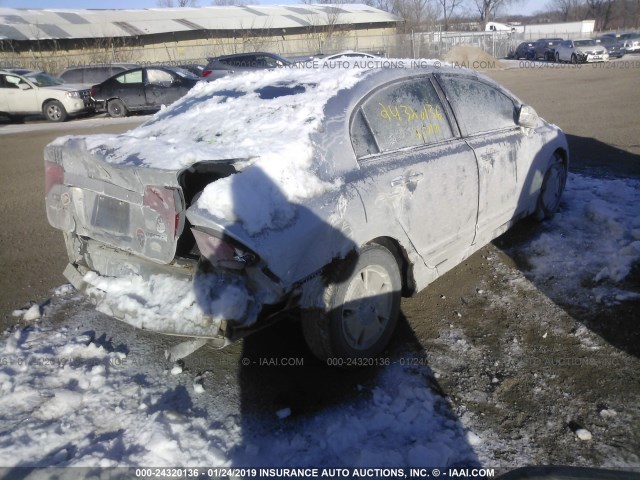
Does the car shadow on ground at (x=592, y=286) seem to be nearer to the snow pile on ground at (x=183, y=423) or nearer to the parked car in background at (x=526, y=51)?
the snow pile on ground at (x=183, y=423)

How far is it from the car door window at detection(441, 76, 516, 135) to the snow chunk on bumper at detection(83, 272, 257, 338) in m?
2.32

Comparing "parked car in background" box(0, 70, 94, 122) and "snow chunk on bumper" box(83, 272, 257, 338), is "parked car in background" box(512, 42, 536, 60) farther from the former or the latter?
"snow chunk on bumper" box(83, 272, 257, 338)

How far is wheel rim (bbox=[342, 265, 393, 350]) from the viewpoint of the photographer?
295 centimetres

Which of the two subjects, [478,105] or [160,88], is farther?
[160,88]

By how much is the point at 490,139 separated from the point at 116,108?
14773 mm

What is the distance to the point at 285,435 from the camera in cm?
261

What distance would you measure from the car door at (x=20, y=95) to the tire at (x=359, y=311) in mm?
16465

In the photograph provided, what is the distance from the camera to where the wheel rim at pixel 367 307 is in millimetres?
2945

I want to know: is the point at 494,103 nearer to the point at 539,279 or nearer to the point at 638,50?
the point at 539,279

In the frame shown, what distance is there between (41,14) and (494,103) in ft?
119

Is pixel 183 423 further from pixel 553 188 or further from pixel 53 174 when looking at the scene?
pixel 553 188

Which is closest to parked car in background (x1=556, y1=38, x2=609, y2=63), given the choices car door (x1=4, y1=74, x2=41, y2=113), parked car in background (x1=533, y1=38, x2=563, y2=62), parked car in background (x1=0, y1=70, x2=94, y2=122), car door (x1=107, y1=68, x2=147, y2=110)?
parked car in background (x1=533, y1=38, x2=563, y2=62)

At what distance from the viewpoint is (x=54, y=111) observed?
15969 mm

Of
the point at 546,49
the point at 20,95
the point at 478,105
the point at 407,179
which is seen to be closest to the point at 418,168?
the point at 407,179
